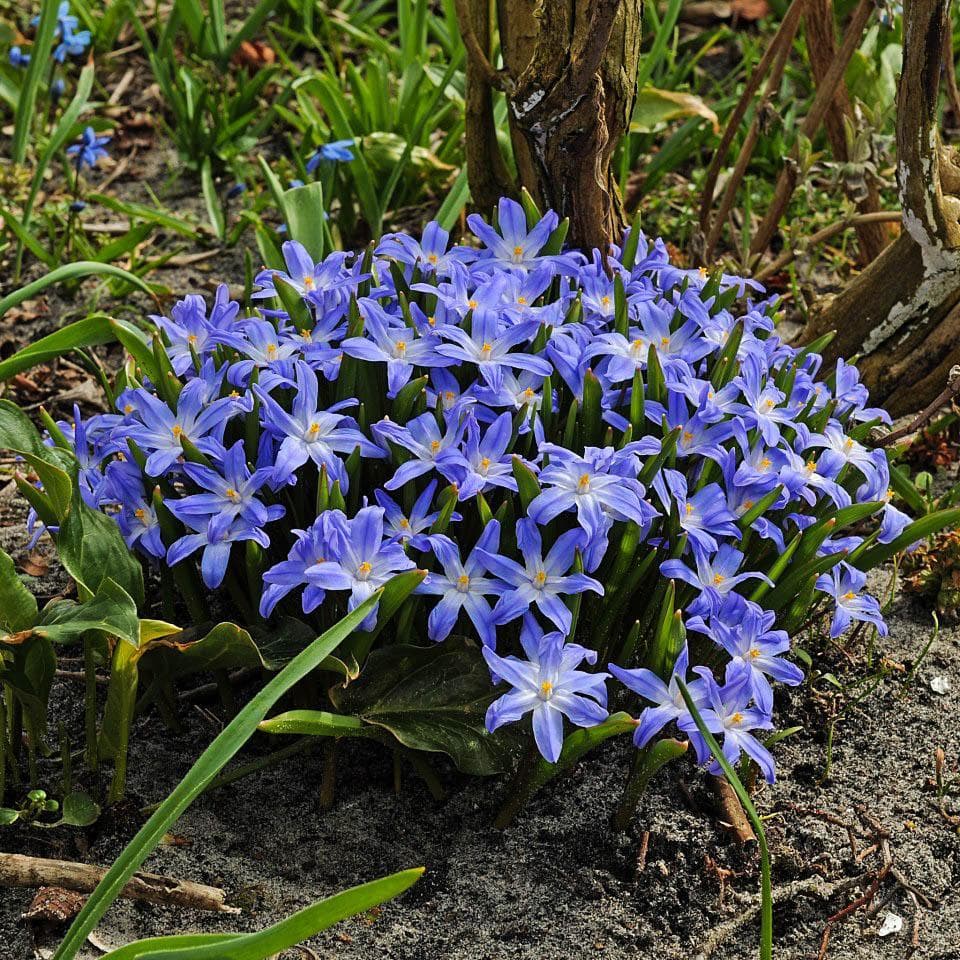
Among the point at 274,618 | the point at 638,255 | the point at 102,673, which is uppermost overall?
the point at 638,255

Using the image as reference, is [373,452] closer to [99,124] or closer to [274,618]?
[274,618]

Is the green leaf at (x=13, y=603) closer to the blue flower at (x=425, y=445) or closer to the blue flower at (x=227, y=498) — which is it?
the blue flower at (x=227, y=498)

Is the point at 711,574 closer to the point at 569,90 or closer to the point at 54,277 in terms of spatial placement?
the point at 569,90

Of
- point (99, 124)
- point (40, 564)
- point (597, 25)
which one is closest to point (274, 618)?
point (40, 564)

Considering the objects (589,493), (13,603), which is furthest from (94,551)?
(589,493)

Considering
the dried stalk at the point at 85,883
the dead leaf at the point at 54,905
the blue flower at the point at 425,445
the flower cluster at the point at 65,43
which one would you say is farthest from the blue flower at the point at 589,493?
the flower cluster at the point at 65,43

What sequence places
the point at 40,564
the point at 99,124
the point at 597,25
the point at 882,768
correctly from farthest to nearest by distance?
the point at 99,124, the point at 40,564, the point at 597,25, the point at 882,768
